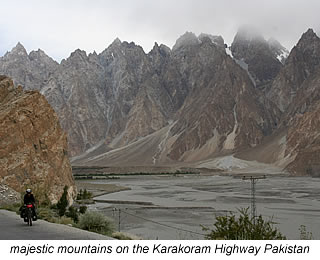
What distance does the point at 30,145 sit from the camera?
3950cm

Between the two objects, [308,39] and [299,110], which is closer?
[299,110]

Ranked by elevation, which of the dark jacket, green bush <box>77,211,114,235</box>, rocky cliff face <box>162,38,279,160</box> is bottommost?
green bush <box>77,211,114,235</box>

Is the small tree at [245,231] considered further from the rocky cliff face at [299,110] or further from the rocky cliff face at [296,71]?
the rocky cliff face at [296,71]

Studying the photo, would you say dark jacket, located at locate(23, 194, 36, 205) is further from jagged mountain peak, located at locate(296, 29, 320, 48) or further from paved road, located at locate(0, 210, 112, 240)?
jagged mountain peak, located at locate(296, 29, 320, 48)

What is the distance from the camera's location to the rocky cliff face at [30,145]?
3456 cm

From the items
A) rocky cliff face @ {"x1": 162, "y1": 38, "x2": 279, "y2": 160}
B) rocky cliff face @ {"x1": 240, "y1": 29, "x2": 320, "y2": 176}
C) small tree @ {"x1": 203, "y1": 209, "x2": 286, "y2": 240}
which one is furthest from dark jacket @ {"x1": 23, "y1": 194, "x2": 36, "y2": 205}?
rocky cliff face @ {"x1": 162, "y1": 38, "x2": 279, "y2": 160}

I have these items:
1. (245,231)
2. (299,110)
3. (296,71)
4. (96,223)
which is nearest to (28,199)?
(96,223)

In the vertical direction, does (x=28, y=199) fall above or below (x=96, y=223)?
above

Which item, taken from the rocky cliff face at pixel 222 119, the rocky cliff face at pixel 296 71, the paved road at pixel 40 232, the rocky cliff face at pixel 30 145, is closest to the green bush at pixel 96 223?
the paved road at pixel 40 232

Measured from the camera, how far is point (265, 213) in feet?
111

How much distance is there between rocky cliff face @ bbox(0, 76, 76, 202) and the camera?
1361 inches

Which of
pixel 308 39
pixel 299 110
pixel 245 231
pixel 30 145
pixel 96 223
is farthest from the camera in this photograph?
pixel 308 39

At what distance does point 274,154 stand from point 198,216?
113340 mm

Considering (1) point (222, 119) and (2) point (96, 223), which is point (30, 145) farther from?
(1) point (222, 119)
